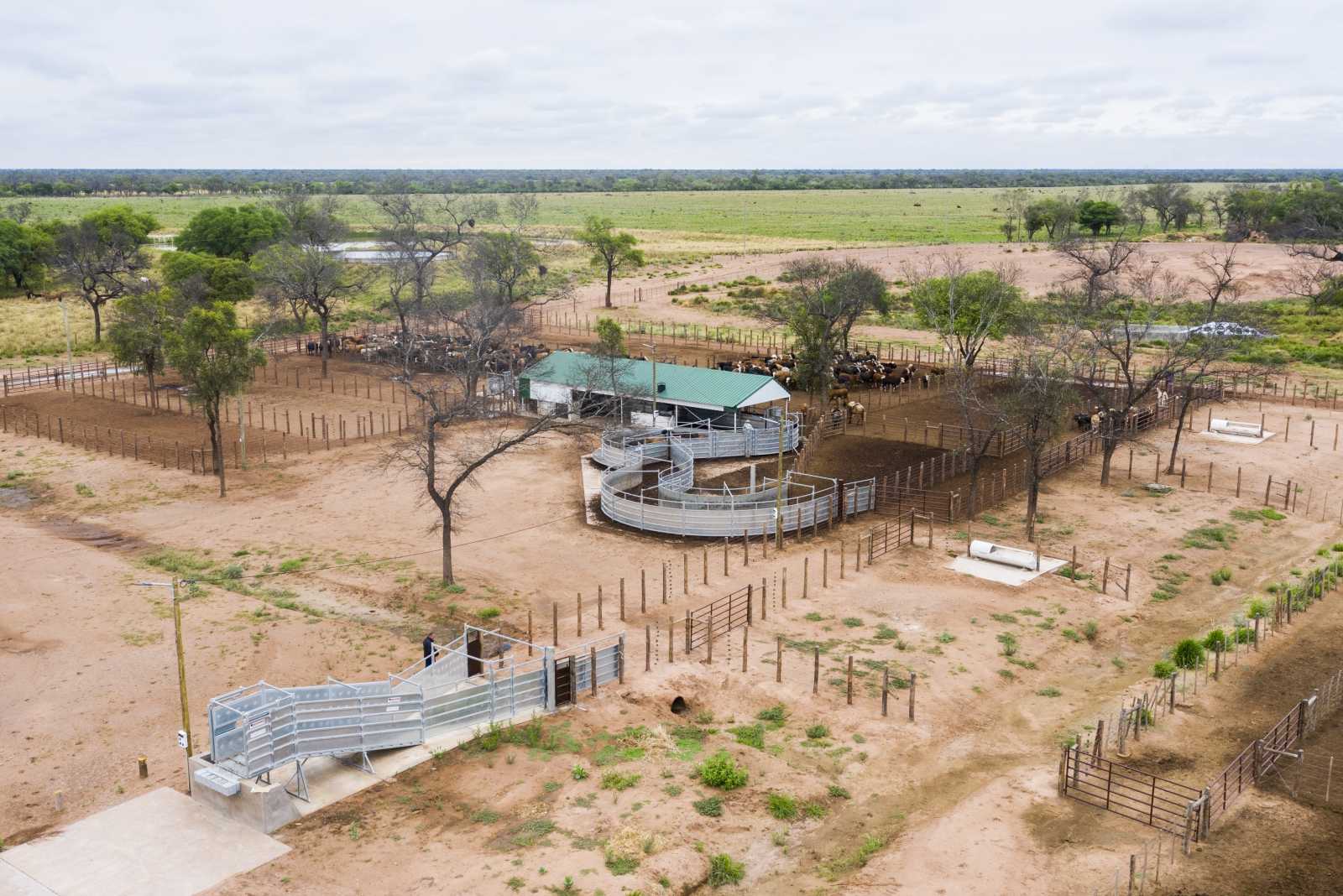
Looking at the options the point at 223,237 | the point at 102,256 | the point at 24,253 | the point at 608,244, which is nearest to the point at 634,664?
the point at 608,244

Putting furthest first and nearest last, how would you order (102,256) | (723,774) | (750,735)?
(102,256) < (750,735) < (723,774)

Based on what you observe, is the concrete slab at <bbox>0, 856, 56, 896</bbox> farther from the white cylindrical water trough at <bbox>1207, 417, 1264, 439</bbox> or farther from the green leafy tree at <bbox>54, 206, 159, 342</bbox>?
the green leafy tree at <bbox>54, 206, 159, 342</bbox>

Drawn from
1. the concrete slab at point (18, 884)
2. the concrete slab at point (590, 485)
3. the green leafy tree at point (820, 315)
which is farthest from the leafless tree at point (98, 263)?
the concrete slab at point (18, 884)

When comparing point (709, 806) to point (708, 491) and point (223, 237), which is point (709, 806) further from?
point (223, 237)

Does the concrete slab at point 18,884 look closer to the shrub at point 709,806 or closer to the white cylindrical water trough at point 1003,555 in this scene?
the shrub at point 709,806

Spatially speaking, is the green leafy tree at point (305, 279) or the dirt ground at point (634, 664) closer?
the dirt ground at point (634, 664)

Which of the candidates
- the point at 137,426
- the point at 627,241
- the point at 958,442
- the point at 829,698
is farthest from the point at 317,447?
the point at 627,241
